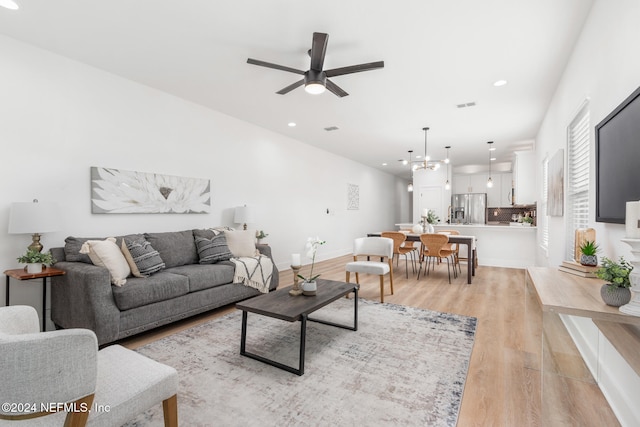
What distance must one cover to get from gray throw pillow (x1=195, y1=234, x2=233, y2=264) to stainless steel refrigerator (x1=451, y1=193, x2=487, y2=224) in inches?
317

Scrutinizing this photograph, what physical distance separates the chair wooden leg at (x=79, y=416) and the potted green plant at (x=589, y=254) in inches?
113

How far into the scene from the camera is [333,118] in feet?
17.0

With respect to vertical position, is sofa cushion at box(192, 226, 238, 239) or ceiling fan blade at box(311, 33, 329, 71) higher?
ceiling fan blade at box(311, 33, 329, 71)

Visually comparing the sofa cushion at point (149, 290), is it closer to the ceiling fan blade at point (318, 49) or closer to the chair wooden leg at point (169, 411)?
the chair wooden leg at point (169, 411)

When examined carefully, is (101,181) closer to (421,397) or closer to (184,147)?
(184,147)

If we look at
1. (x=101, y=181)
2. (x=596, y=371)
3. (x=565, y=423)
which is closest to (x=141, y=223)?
(x=101, y=181)

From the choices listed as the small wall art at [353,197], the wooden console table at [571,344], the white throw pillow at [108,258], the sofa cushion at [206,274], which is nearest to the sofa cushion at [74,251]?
the white throw pillow at [108,258]

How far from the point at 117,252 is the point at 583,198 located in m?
4.44

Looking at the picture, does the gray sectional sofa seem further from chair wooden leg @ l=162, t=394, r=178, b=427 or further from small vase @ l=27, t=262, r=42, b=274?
chair wooden leg @ l=162, t=394, r=178, b=427

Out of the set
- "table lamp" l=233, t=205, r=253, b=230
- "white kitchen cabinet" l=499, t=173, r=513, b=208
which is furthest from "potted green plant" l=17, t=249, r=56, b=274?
"white kitchen cabinet" l=499, t=173, r=513, b=208

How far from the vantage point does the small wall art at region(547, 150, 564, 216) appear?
3406mm

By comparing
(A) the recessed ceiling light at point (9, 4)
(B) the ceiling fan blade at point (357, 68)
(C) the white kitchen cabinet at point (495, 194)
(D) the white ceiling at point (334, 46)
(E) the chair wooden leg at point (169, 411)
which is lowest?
(E) the chair wooden leg at point (169, 411)

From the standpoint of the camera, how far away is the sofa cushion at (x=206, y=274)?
131 inches

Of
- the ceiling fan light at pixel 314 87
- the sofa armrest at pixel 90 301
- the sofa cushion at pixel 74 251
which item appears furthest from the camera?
the sofa cushion at pixel 74 251
